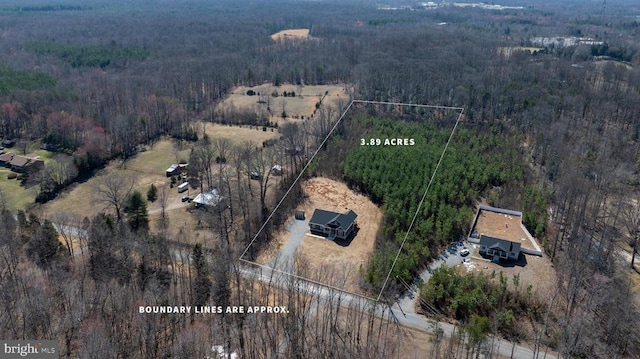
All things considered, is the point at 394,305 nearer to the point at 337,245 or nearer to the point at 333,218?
the point at 337,245

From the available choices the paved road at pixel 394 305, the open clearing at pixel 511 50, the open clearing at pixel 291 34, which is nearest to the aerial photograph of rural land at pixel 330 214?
the paved road at pixel 394 305

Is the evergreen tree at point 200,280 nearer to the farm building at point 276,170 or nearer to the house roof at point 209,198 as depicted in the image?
the house roof at point 209,198

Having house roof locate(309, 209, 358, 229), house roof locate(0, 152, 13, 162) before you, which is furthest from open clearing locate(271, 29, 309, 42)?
house roof locate(309, 209, 358, 229)

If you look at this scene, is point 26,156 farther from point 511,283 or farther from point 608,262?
point 608,262

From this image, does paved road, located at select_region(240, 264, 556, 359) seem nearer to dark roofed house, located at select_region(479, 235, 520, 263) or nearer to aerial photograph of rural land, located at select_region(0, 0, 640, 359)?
aerial photograph of rural land, located at select_region(0, 0, 640, 359)

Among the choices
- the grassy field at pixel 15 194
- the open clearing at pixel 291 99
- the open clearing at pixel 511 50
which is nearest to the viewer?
the grassy field at pixel 15 194

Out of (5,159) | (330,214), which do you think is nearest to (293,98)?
(5,159)
